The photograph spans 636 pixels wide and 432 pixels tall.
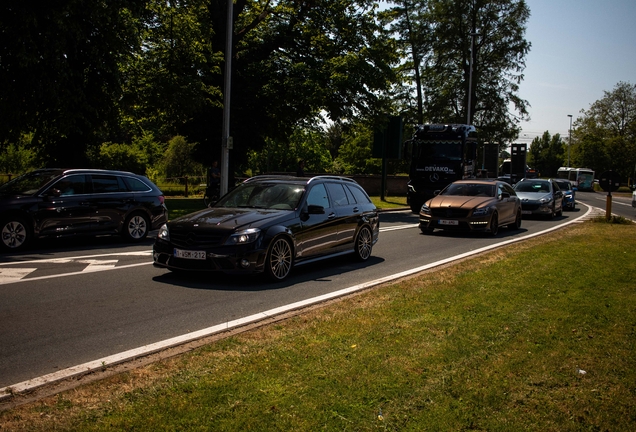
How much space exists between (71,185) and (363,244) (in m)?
6.42

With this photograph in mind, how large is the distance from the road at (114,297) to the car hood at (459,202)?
4002 millimetres

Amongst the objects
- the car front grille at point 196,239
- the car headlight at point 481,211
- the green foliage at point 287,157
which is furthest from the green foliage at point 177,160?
the car front grille at point 196,239

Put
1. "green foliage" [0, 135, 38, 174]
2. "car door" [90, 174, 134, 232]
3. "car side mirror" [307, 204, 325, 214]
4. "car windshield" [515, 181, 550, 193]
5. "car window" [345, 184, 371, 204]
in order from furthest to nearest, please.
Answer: "green foliage" [0, 135, 38, 174], "car windshield" [515, 181, 550, 193], "car door" [90, 174, 134, 232], "car window" [345, 184, 371, 204], "car side mirror" [307, 204, 325, 214]

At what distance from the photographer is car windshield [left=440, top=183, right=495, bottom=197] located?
18.7 metres

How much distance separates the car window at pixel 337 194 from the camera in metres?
11.4

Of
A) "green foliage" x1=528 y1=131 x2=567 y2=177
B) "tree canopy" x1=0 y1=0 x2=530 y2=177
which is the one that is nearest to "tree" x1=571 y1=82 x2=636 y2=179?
"green foliage" x1=528 y1=131 x2=567 y2=177

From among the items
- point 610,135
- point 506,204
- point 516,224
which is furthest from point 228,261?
point 610,135

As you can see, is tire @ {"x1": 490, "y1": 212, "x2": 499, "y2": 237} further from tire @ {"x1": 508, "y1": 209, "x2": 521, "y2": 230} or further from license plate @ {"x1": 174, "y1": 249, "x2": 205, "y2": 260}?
license plate @ {"x1": 174, "y1": 249, "x2": 205, "y2": 260}

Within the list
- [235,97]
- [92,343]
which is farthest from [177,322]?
[235,97]

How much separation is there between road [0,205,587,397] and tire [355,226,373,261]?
21 centimetres

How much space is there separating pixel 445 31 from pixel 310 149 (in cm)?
2016

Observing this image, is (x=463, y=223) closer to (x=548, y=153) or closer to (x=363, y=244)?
(x=363, y=244)

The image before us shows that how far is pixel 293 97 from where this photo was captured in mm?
28453

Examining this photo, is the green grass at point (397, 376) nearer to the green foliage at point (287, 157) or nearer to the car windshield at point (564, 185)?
the car windshield at point (564, 185)
